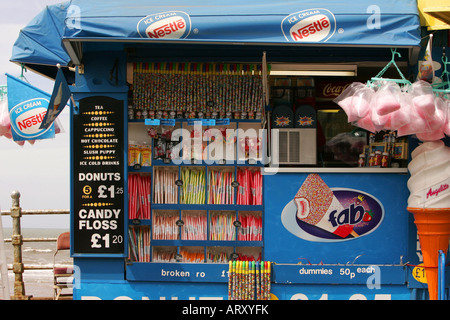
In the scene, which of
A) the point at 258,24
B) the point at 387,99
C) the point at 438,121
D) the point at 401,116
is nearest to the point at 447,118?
the point at 438,121

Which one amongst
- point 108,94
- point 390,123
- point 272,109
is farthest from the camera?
point 272,109

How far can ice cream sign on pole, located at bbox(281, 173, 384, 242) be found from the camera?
5.61m

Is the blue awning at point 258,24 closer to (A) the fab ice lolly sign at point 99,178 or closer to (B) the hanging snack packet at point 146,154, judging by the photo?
(A) the fab ice lolly sign at point 99,178

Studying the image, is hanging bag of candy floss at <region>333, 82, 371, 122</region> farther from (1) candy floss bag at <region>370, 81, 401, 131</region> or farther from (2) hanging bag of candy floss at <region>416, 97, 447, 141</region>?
(2) hanging bag of candy floss at <region>416, 97, 447, 141</region>

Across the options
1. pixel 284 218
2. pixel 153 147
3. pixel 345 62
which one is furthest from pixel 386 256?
pixel 153 147

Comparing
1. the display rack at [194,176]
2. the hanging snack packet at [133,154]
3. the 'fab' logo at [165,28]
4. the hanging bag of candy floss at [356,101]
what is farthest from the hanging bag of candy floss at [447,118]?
the hanging snack packet at [133,154]

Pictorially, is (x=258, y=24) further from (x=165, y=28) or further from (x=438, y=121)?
(x=438, y=121)

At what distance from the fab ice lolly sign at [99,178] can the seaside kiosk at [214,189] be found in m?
0.01

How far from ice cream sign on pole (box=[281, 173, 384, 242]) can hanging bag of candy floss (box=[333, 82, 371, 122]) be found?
35.9 inches

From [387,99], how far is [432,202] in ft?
3.65

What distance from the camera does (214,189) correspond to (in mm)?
5812

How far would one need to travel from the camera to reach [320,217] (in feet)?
18.5
